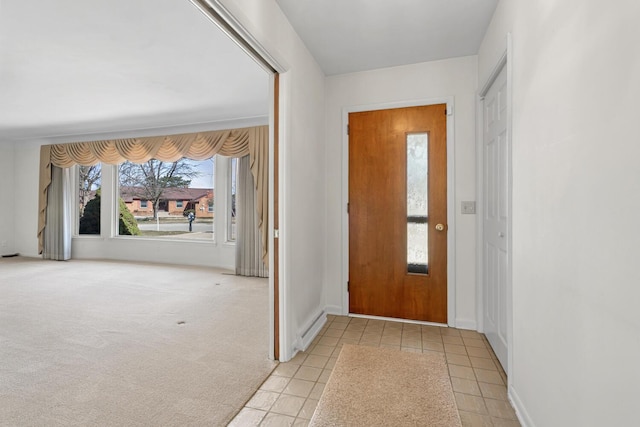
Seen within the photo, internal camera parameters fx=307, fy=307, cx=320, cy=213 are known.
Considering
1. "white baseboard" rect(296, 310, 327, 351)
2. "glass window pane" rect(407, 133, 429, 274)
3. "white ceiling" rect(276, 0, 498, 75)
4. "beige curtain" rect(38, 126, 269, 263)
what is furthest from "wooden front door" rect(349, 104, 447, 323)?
"beige curtain" rect(38, 126, 269, 263)

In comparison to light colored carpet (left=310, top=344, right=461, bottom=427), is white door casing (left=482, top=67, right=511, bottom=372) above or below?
above

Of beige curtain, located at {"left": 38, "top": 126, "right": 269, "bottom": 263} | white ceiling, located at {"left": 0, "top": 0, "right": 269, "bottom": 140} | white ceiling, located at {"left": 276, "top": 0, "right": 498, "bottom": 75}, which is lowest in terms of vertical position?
beige curtain, located at {"left": 38, "top": 126, "right": 269, "bottom": 263}

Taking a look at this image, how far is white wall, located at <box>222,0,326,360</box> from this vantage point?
2.10 m

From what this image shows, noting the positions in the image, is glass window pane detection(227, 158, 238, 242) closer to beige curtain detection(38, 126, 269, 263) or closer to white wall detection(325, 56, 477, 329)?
beige curtain detection(38, 126, 269, 263)

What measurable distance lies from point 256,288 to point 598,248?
382cm

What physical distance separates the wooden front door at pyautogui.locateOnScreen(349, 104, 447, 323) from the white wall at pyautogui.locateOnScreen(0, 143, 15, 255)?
298 inches

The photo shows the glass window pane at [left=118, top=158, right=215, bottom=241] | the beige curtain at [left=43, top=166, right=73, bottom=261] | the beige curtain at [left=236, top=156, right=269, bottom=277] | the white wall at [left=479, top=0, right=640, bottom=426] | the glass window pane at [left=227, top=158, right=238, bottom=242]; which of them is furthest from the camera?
the beige curtain at [left=43, top=166, right=73, bottom=261]

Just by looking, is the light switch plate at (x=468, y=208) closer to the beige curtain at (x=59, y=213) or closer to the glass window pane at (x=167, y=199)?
the glass window pane at (x=167, y=199)

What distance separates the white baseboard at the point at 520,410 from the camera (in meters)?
1.54

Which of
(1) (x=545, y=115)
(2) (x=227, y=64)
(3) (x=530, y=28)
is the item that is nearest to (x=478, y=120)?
(3) (x=530, y=28)

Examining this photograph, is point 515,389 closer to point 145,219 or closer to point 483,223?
point 483,223

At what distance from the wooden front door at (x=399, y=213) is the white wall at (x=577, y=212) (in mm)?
1159

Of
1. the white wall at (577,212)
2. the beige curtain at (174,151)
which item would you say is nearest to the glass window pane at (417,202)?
the white wall at (577,212)

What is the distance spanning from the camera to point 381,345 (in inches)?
98.3
